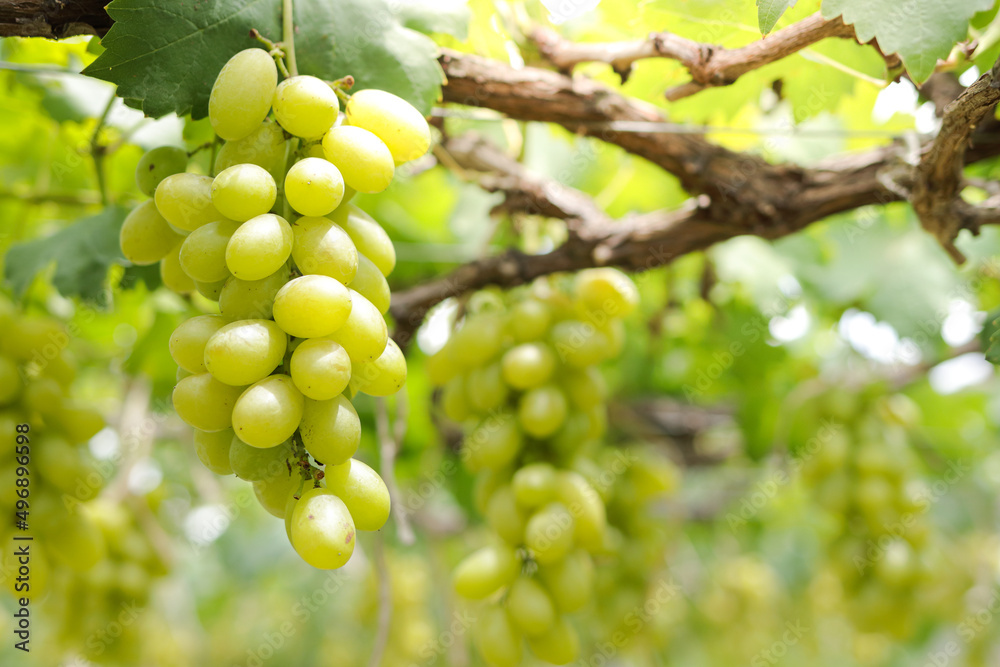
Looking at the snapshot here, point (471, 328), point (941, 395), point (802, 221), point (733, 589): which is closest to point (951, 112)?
point (802, 221)

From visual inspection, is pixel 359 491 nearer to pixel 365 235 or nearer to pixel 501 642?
pixel 365 235

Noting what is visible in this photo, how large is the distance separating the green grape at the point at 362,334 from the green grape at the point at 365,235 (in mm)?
78

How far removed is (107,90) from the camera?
1077 millimetres

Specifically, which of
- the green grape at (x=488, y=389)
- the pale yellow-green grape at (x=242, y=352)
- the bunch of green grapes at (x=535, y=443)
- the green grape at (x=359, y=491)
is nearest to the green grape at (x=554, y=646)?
the bunch of green grapes at (x=535, y=443)

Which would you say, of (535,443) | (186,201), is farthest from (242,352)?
(535,443)

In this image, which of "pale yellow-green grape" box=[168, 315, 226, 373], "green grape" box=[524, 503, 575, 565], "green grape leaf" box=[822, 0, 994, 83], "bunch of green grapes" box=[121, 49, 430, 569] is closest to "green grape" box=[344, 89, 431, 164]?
"bunch of green grapes" box=[121, 49, 430, 569]

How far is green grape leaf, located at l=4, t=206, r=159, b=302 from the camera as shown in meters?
0.87

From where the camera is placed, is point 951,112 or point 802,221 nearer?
point 951,112

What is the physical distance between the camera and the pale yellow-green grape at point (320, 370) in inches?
19.2

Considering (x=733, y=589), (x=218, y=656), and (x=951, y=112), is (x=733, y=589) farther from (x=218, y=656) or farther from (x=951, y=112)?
(x=218, y=656)

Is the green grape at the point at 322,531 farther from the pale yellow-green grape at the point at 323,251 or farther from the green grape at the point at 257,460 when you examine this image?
the pale yellow-green grape at the point at 323,251

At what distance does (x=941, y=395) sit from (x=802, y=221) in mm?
1255

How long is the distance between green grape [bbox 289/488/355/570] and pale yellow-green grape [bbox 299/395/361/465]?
30 millimetres

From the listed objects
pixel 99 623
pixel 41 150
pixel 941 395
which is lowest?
pixel 941 395
